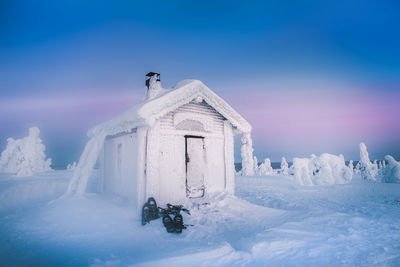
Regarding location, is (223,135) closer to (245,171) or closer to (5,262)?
(5,262)

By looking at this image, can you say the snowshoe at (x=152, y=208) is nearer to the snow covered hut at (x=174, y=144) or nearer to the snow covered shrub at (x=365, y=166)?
the snow covered hut at (x=174, y=144)

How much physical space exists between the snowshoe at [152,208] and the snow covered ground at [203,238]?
0.37 meters

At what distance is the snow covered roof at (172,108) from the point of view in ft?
26.3

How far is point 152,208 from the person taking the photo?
7809 millimetres

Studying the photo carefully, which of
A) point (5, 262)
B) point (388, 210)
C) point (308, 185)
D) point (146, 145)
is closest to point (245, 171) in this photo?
point (308, 185)

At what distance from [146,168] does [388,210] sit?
10669 mm

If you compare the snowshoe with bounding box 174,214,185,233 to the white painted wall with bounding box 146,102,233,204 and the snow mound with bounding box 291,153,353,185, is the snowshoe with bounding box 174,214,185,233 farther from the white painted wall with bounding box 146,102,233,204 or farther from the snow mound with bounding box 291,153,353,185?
the snow mound with bounding box 291,153,353,185

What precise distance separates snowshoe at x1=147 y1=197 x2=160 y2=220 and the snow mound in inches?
682

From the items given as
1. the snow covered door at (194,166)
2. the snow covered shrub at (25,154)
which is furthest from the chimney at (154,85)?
the snow covered shrub at (25,154)

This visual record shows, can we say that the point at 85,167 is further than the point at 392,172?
No

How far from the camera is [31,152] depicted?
31.2 metres

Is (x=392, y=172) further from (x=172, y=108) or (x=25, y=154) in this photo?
(x=25, y=154)

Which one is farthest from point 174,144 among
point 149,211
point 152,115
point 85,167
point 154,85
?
point 85,167

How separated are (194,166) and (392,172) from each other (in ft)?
76.3
